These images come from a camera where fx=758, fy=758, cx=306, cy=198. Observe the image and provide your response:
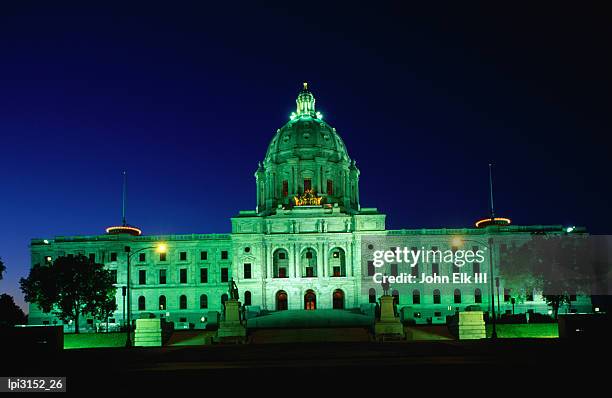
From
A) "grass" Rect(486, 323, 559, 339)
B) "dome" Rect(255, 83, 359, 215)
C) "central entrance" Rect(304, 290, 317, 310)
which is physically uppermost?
"dome" Rect(255, 83, 359, 215)

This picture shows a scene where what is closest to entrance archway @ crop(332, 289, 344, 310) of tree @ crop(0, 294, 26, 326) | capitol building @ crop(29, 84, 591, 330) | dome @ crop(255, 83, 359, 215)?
capitol building @ crop(29, 84, 591, 330)

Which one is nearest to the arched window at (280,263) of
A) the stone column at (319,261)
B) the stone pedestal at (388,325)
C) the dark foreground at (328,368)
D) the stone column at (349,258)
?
the stone column at (319,261)

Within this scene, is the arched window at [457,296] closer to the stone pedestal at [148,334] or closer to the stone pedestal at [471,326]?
the stone pedestal at [471,326]

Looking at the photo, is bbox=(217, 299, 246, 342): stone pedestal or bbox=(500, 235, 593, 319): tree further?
bbox=(500, 235, 593, 319): tree

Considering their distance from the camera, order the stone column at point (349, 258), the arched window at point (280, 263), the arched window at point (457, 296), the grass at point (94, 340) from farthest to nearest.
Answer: the arched window at point (280, 263) < the stone column at point (349, 258) < the arched window at point (457, 296) < the grass at point (94, 340)

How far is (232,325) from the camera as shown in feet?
198

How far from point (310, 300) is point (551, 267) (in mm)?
37331

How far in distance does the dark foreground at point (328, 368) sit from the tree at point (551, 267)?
155ft

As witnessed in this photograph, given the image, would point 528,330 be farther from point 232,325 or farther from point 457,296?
point 457,296

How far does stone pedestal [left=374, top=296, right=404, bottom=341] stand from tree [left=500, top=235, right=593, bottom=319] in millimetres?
32618

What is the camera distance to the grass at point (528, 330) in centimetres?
5384

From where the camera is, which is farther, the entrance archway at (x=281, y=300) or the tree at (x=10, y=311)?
the entrance archway at (x=281, y=300)

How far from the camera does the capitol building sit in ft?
360

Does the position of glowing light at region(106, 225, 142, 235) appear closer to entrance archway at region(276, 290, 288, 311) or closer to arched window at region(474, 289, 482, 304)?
entrance archway at region(276, 290, 288, 311)
